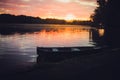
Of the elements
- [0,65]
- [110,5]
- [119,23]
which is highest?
[110,5]

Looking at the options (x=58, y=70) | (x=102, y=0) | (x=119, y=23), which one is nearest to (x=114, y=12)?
(x=119, y=23)

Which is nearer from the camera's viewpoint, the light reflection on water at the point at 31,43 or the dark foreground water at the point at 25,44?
the dark foreground water at the point at 25,44

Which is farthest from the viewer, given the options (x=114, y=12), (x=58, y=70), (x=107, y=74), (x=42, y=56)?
(x=114, y=12)

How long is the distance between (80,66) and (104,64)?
1996mm

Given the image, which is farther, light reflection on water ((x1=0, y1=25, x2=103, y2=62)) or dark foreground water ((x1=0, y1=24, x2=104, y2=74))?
light reflection on water ((x1=0, y1=25, x2=103, y2=62))

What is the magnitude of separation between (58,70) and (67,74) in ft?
5.64

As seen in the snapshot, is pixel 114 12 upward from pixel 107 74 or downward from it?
upward

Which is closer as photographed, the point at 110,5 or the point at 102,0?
the point at 110,5

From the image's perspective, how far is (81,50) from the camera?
30.5 m

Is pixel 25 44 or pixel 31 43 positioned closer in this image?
pixel 25 44

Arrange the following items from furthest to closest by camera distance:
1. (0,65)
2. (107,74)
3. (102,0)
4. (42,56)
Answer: (102,0), (42,56), (0,65), (107,74)

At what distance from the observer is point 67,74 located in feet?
55.0

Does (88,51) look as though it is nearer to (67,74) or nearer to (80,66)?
(80,66)

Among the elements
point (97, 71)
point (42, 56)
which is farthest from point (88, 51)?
point (97, 71)
